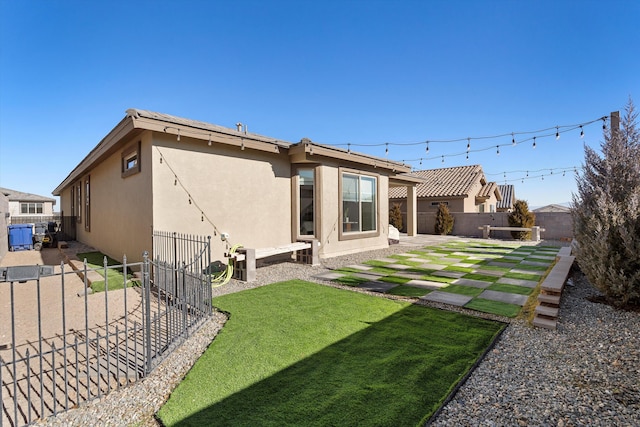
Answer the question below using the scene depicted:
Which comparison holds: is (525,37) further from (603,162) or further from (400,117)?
(603,162)

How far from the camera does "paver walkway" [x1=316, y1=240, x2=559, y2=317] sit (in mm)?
5262

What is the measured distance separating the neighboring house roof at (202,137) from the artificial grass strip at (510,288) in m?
5.59

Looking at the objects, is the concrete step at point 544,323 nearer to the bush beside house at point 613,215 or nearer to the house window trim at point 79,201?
the bush beside house at point 613,215

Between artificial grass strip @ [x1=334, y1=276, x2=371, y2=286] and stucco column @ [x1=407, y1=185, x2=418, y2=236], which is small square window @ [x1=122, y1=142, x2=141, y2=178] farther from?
stucco column @ [x1=407, y1=185, x2=418, y2=236]

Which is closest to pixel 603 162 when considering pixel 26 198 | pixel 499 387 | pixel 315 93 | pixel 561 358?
pixel 561 358

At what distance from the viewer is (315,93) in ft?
41.2

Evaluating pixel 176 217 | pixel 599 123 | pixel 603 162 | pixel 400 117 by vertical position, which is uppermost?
pixel 400 117

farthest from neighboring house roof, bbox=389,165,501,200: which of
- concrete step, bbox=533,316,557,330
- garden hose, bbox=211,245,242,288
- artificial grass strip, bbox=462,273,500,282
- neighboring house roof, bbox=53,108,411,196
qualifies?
concrete step, bbox=533,316,557,330

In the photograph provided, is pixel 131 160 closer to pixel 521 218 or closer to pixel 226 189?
pixel 226 189

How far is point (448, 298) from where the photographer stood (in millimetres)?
5258

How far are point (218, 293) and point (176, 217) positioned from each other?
2164mm

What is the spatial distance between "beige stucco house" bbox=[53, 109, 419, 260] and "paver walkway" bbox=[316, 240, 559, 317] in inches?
84.6

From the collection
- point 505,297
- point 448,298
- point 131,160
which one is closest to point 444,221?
point 505,297

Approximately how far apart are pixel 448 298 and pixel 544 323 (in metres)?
1.49
